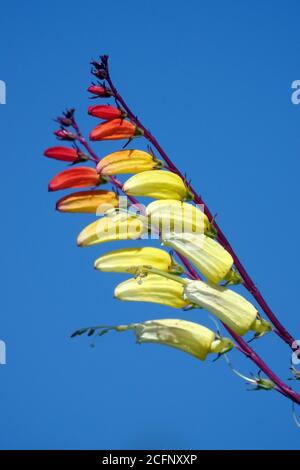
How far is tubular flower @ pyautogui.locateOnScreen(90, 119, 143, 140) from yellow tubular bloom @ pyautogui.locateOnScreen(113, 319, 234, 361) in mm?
739

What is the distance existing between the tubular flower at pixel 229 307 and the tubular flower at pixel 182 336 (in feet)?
0.30

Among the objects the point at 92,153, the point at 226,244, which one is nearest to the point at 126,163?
the point at 92,153

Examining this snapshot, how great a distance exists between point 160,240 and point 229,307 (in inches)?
14.7

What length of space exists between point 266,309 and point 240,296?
0.58 feet

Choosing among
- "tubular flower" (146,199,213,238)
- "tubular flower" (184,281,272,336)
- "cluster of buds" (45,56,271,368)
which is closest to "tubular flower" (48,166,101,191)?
"cluster of buds" (45,56,271,368)

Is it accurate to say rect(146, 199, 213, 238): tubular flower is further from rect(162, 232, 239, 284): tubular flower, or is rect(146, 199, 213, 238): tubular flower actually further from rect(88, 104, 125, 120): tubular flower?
rect(88, 104, 125, 120): tubular flower

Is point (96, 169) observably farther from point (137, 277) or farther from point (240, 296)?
point (240, 296)

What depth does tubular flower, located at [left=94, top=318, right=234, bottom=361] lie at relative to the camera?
224 cm

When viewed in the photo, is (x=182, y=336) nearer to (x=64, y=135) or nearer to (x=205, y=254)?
(x=205, y=254)

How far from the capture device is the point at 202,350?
225 cm

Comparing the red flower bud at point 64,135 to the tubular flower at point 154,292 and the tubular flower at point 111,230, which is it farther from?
the tubular flower at point 154,292
